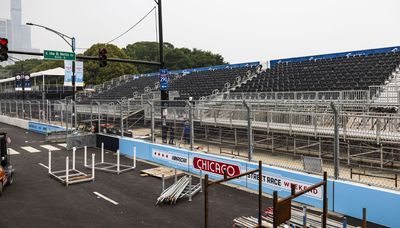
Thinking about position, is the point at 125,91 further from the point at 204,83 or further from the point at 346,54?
the point at 346,54

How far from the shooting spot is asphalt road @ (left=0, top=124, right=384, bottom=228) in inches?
360

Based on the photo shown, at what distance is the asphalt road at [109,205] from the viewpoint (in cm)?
913

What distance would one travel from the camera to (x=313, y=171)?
10.4 metres

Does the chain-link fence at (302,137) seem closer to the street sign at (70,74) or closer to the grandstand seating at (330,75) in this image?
the grandstand seating at (330,75)

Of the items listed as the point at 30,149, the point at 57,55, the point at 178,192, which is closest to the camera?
the point at 178,192

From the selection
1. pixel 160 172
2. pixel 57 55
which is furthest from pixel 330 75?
pixel 57 55

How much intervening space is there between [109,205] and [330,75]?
876 inches

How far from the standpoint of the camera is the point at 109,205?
1048 cm

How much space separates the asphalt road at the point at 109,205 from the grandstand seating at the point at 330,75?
15.5 meters

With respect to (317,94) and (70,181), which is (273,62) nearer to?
(317,94)

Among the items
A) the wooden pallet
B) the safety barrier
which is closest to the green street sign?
the safety barrier

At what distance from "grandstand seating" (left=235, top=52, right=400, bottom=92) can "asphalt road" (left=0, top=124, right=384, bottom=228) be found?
15461 mm

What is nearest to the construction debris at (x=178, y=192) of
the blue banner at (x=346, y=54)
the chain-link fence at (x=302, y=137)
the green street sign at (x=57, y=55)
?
the chain-link fence at (x=302, y=137)

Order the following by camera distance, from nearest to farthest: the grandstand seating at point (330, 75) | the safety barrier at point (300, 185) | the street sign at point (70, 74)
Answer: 1. the safety barrier at point (300, 185)
2. the grandstand seating at point (330, 75)
3. the street sign at point (70, 74)
